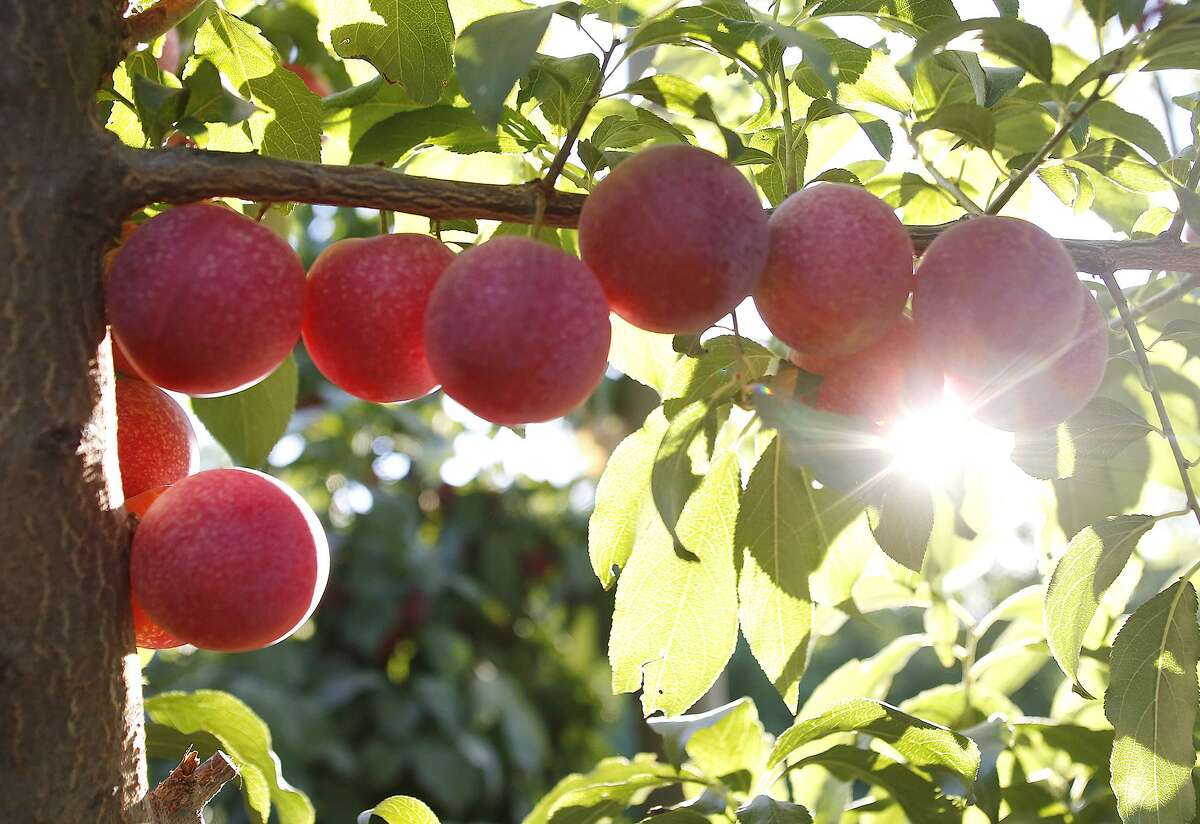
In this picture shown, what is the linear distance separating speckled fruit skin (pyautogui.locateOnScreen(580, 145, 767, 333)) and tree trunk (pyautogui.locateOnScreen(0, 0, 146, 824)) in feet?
1.06

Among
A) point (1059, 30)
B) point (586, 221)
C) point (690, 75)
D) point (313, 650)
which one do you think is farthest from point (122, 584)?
point (313, 650)

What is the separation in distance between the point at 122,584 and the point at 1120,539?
75cm

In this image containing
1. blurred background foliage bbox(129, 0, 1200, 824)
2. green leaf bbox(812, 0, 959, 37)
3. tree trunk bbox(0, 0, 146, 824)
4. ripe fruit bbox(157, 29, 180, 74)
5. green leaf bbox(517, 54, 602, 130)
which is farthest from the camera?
blurred background foliage bbox(129, 0, 1200, 824)

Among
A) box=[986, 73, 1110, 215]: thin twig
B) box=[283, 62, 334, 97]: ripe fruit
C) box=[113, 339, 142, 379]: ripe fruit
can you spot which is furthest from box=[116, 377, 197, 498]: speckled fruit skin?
box=[283, 62, 334, 97]: ripe fruit

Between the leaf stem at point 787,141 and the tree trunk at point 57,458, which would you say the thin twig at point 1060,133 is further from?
the tree trunk at point 57,458

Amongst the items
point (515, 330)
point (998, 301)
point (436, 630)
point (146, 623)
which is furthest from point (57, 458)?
point (436, 630)

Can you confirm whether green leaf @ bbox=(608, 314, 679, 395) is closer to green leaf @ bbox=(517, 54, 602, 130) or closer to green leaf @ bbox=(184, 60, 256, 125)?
green leaf @ bbox=(517, 54, 602, 130)

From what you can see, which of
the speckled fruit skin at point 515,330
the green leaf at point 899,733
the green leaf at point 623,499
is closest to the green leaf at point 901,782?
the green leaf at point 899,733

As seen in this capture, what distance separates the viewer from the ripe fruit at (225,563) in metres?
0.75

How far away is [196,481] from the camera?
0.79m

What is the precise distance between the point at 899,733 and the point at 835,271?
45 cm

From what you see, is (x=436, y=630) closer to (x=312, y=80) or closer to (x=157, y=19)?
(x=312, y=80)

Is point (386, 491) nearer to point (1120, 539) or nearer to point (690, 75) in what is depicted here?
point (690, 75)

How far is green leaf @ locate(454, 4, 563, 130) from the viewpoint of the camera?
71 cm
